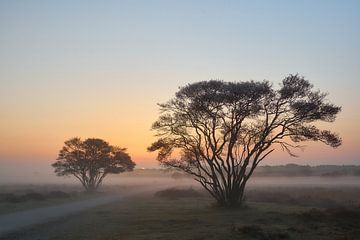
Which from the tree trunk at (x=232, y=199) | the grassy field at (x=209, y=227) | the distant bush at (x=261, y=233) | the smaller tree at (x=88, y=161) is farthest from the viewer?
the smaller tree at (x=88, y=161)

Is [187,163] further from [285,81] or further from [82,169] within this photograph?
[82,169]

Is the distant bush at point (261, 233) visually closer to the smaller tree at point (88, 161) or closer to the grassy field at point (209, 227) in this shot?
the grassy field at point (209, 227)

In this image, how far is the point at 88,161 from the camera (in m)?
82.7

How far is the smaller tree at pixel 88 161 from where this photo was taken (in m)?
82.6

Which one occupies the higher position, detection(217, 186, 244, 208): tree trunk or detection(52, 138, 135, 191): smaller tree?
detection(52, 138, 135, 191): smaller tree

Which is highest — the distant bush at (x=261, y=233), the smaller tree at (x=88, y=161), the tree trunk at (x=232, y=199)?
the smaller tree at (x=88, y=161)

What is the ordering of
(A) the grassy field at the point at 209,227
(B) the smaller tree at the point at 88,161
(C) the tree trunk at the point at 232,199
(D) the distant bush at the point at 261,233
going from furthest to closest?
1. (B) the smaller tree at the point at 88,161
2. (C) the tree trunk at the point at 232,199
3. (A) the grassy field at the point at 209,227
4. (D) the distant bush at the point at 261,233

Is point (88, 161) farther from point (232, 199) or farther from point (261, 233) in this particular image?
point (261, 233)

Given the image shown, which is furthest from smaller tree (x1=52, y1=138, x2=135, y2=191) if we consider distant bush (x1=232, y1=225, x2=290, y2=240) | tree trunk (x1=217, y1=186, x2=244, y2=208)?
distant bush (x1=232, y1=225, x2=290, y2=240)

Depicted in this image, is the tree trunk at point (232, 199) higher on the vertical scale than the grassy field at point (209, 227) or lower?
higher

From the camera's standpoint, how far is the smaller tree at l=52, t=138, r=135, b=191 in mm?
82625

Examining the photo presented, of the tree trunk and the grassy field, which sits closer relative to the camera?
the grassy field

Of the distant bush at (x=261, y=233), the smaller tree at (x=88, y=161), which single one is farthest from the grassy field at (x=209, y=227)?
the smaller tree at (x=88, y=161)

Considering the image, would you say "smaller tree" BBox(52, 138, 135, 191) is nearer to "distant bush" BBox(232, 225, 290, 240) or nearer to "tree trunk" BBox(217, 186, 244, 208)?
"tree trunk" BBox(217, 186, 244, 208)
